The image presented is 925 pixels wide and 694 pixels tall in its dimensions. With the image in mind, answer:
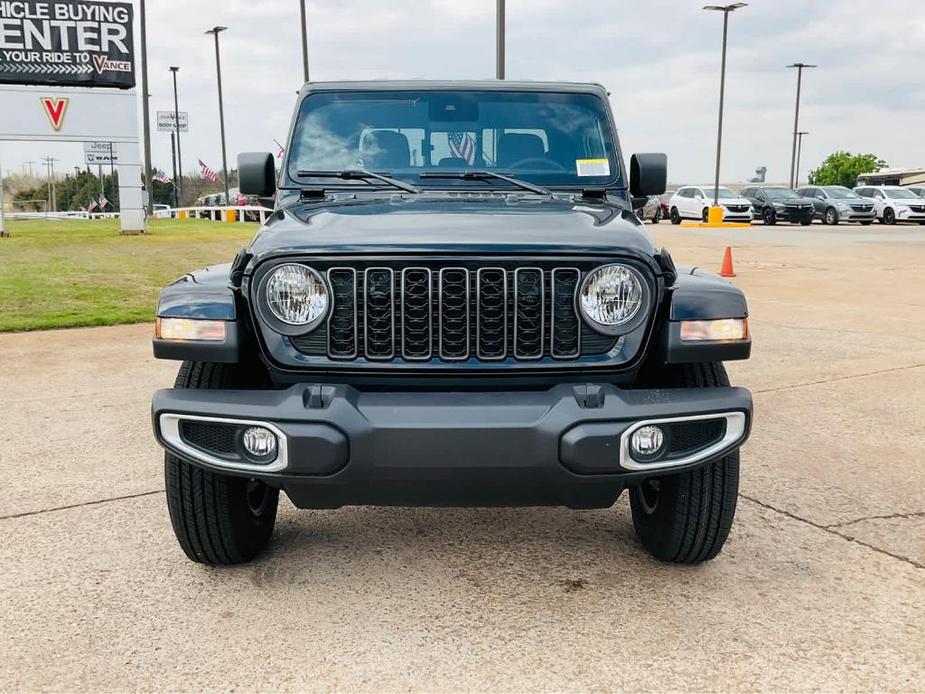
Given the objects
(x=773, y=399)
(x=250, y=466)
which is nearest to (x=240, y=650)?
(x=250, y=466)

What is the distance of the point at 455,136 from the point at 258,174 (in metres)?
0.94

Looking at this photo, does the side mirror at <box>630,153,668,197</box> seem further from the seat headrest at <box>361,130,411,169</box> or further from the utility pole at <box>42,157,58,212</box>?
the utility pole at <box>42,157,58,212</box>

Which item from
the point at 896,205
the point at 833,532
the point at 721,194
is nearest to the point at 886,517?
the point at 833,532

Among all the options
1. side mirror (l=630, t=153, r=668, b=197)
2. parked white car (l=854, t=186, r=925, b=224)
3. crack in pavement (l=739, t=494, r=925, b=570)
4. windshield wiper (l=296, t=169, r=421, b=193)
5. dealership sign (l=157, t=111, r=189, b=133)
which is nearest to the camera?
crack in pavement (l=739, t=494, r=925, b=570)

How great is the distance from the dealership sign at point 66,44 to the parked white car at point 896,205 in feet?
89.8

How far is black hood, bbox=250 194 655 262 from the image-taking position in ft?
9.57

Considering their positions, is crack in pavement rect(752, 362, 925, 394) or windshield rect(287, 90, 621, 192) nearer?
windshield rect(287, 90, 621, 192)

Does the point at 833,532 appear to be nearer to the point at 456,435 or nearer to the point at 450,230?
the point at 456,435

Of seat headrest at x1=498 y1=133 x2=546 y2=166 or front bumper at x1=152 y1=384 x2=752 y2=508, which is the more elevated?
seat headrest at x1=498 y1=133 x2=546 y2=166

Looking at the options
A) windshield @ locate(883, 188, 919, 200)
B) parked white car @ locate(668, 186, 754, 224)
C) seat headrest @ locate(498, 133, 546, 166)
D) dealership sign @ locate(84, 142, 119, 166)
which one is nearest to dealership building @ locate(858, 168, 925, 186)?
windshield @ locate(883, 188, 919, 200)

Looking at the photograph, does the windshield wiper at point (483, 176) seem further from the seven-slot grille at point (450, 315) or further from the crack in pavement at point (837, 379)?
the crack in pavement at point (837, 379)

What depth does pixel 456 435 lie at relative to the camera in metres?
2.68

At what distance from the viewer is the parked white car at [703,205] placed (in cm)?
3466

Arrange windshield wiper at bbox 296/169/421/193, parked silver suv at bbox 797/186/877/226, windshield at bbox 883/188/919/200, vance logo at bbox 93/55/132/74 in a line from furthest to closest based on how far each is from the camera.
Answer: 1. windshield at bbox 883/188/919/200
2. parked silver suv at bbox 797/186/877/226
3. vance logo at bbox 93/55/132/74
4. windshield wiper at bbox 296/169/421/193
